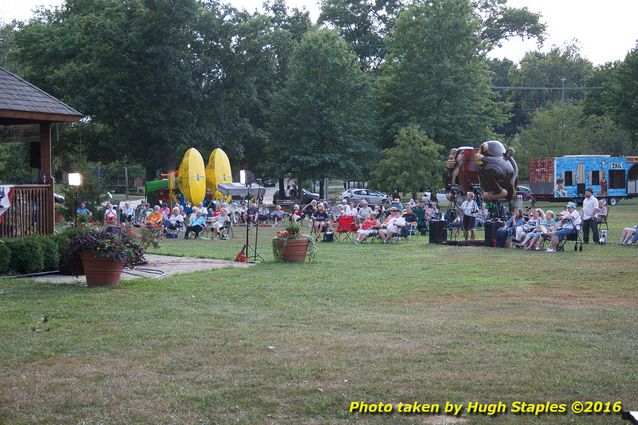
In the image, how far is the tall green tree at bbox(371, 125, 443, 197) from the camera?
42.8 metres

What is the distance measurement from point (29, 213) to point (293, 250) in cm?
549

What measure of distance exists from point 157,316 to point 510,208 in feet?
68.6

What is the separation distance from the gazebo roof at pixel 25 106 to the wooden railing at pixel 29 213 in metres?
1.38

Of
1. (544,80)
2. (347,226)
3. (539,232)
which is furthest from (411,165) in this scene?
(544,80)

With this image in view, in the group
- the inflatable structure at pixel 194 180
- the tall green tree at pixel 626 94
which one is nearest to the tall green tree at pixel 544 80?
the tall green tree at pixel 626 94

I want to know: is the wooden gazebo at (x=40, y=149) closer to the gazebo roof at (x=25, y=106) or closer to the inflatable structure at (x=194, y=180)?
the gazebo roof at (x=25, y=106)

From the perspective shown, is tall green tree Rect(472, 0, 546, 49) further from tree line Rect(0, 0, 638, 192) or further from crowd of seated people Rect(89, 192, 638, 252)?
crowd of seated people Rect(89, 192, 638, 252)

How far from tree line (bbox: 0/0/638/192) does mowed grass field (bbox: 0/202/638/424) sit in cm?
3011

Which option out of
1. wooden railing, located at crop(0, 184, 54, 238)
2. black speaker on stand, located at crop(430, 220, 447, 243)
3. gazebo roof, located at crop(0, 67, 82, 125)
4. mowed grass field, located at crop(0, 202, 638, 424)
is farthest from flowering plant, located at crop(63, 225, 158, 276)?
black speaker on stand, located at crop(430, 220, 447, 243)

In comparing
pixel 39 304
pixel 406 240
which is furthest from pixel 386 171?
pixel 39 304

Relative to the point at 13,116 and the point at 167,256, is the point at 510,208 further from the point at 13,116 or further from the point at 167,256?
the point at 13,116

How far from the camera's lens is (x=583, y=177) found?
46.3 meters

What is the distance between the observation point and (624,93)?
5488cm

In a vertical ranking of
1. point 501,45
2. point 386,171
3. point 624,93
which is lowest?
point 386,171
